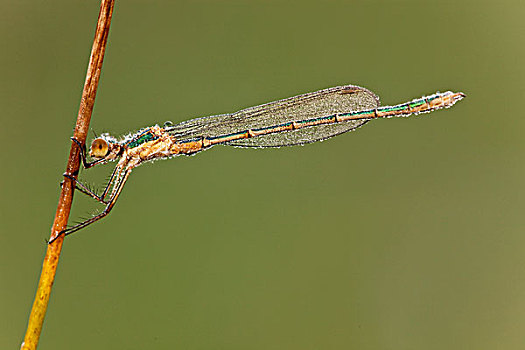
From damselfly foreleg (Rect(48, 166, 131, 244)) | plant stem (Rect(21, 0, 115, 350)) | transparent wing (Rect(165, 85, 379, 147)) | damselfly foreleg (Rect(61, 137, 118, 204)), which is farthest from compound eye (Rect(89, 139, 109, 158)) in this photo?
transparent wing (Rect(165, 85, 379, 147))

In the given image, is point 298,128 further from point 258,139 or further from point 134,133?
point 134,133

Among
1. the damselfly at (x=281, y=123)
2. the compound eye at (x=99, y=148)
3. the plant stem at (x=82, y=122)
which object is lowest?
the plant stem at (x=82, y=122)

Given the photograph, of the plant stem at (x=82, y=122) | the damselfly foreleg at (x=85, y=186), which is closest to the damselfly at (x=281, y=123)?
the damselfly foreleg at (x=85, y=186)

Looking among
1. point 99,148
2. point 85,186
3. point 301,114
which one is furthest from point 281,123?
point 85,186

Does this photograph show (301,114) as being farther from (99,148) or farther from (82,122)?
(82,122)

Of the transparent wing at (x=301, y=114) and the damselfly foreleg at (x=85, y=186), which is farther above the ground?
the transparent wing at (x=301, y=114)

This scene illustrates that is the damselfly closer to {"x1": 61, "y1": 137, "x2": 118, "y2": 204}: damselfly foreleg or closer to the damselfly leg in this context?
the damselfly leg

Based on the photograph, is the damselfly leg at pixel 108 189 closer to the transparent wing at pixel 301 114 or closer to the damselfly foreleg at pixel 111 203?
the damselfly foreleg at pixel 111 203
